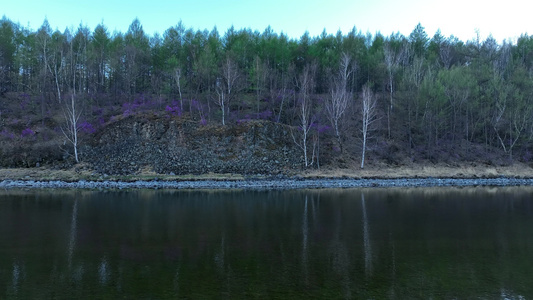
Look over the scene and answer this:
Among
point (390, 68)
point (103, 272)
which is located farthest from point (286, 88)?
point (103, 272)

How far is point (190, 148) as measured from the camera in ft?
149

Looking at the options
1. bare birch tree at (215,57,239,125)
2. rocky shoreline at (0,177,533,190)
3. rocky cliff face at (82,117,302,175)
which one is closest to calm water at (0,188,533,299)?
rocky shoreline at (0,177,533,190)

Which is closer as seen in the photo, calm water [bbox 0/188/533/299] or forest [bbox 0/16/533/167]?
calm water [bbox 0/188/533/299]

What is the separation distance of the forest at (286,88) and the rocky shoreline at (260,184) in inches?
275

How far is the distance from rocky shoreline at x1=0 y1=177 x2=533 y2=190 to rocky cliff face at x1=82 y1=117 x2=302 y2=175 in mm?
4087

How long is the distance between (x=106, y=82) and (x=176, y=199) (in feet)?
164

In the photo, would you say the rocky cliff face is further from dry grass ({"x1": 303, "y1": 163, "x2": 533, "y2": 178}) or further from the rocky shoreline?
dry grass ({"x1": 303, "y1": 163, "x2": 533, "y2": 178})

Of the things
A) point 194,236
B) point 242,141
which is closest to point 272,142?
point 242,141

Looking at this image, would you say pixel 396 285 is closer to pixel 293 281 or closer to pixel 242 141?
pixel 293 281

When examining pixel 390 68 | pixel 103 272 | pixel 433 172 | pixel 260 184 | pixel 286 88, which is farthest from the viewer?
pixel 286 88

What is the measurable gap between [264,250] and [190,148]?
33.5 meters

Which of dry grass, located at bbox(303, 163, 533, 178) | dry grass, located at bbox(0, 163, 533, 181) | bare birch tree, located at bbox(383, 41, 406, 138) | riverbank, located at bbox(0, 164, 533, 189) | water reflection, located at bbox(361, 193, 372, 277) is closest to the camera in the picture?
water reflection, located at bbox(361, 193, 372, 277)

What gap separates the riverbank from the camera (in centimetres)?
3716

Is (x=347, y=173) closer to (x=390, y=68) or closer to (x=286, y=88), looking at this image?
(x=286, y=88)
